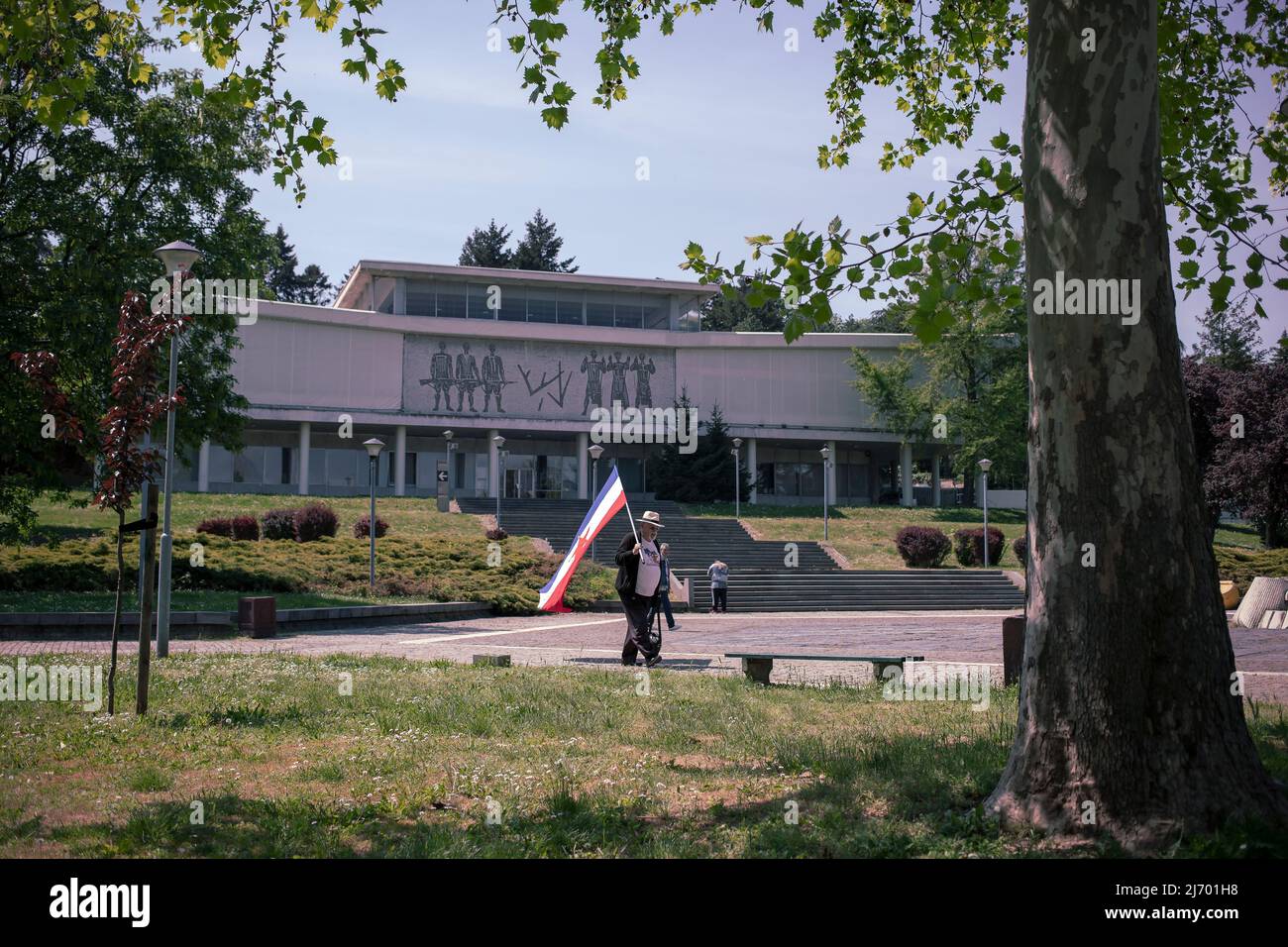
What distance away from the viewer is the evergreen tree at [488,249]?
3287 inches

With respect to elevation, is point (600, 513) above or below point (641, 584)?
above

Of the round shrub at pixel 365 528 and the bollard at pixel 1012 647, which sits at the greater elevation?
the round shrub at pixel 365 528

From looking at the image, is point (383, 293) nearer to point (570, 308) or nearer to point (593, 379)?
point (570, 308)

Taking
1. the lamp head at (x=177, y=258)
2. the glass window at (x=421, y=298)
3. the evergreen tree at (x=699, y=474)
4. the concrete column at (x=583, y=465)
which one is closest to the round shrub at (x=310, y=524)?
the lamp head at (x=177, y=258)

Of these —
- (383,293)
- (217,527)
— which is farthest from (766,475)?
(217,527)

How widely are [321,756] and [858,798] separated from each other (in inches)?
134

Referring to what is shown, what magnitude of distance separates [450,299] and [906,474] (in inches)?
1102

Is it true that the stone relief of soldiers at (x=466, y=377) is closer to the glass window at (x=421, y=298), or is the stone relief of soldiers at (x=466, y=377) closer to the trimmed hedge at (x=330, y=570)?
the glass window at (x=421, y=298)

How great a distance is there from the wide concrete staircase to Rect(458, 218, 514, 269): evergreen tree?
136ft

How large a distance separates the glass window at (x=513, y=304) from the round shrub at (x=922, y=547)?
27.5 meters

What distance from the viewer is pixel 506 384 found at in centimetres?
5778

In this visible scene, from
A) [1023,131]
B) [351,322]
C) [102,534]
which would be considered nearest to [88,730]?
[1023,131]

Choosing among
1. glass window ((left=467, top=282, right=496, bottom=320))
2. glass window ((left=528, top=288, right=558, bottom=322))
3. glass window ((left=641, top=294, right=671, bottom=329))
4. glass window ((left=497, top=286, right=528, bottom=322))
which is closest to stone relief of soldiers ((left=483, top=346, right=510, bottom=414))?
glass window ((left=467, top=282, right=496, bottom=320))

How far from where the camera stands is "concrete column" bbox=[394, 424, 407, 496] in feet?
183
